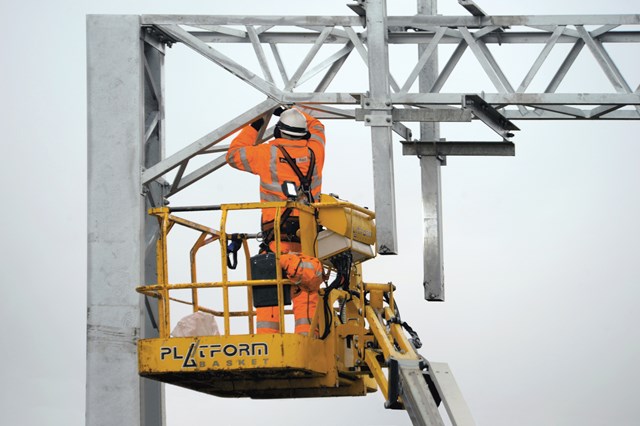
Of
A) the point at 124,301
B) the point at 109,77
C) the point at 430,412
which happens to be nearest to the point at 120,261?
the point at 124,301

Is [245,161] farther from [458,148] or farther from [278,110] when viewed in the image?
[458,148]

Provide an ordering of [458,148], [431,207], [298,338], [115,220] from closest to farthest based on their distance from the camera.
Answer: [298,338] → [115,220] → [458,148] → [431,207]

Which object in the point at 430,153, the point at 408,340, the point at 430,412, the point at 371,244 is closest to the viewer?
the point at 430,412

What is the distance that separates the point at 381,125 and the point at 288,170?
123 centimetres

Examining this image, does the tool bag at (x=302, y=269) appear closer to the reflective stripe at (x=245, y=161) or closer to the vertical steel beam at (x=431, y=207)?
the reflective stripe at (x=245, y=161)

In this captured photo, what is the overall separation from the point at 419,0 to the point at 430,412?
19.0 ft

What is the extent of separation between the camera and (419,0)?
20.0 m

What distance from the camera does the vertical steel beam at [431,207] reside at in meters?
20.6

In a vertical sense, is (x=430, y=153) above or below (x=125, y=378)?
above

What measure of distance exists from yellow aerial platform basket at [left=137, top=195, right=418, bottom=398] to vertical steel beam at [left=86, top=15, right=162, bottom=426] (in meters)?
0.81

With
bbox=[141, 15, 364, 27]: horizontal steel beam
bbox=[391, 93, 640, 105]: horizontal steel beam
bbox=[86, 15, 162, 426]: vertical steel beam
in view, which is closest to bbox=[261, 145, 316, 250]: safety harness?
bbox=[391, 93, 640, 105]: horizontal steel beam

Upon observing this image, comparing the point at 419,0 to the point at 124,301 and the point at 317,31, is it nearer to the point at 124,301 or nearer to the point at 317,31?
the point at 317,31

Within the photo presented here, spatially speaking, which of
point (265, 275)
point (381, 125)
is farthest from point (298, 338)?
point (381, 125)

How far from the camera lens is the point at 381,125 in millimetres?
18828
